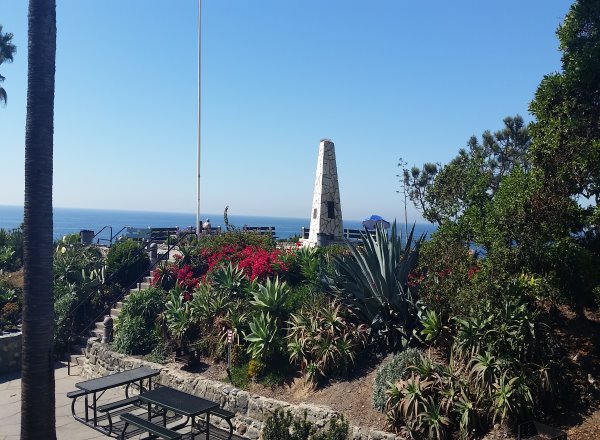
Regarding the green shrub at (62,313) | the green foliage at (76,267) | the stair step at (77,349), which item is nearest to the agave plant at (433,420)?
the stair step at (77,349)

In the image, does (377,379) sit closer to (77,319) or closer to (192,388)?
(192,388)

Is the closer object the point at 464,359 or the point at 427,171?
the point at 464,359

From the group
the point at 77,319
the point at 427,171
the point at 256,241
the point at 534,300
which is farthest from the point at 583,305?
the point at 427,171

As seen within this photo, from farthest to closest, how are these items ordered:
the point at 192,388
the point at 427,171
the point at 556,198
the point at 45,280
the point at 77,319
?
the point at 427,171 < the point at 77,319 < the point at 192,388 < the point at 556,198 < the point at 45,280

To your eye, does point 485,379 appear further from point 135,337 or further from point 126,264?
point 126,264

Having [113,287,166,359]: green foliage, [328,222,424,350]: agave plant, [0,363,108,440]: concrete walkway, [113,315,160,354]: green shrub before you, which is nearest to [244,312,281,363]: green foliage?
[328,222,424,350]: agave plant

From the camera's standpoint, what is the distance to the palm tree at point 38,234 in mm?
6059

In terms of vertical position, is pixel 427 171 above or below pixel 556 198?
above

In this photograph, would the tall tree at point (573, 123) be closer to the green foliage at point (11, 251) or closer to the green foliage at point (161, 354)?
the green foliage at point (161, 354)

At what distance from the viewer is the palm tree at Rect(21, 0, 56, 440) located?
239 inches

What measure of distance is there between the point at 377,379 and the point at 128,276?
1226 centimetres

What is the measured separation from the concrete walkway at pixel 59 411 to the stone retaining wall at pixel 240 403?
0.49 metres

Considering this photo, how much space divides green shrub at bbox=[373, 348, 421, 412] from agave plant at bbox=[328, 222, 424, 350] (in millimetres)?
766

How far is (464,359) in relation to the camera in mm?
8727
